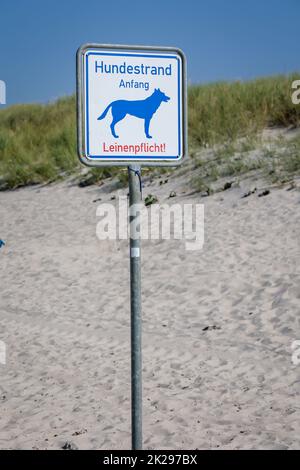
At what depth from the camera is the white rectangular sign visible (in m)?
3.28

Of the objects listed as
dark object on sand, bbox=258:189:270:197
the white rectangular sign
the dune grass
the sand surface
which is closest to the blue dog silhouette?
the white rectangular sign

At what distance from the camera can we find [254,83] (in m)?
18.0

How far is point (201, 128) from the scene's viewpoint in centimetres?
1598

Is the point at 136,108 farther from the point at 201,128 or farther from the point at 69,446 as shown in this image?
the point at 201,128

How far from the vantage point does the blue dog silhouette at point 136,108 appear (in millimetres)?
3297

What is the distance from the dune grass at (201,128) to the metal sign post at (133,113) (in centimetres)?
1143

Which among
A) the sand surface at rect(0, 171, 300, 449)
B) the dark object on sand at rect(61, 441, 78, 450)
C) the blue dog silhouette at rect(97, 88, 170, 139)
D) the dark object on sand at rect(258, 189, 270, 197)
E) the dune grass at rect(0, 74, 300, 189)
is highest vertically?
the dune grass at rect(0, 74, 300, 189)

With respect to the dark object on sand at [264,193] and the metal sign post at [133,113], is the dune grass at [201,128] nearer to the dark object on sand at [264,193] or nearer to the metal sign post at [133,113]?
the dark object on sand at [264,193]

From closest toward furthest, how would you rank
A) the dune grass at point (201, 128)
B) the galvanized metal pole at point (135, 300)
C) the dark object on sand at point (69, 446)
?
1. the galvanized metal pole at point (135, 300)
2. the dark object on sand at point (69, 446)
3. the dune grass at point (201, 128)

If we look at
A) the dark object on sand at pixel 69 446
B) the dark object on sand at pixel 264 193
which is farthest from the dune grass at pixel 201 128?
the dark object on sand at pixel 69 446

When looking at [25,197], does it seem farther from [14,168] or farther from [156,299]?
[156,299]

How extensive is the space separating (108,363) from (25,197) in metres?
10.5

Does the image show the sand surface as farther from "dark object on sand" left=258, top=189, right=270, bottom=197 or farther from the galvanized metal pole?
the galvanized metal pole
